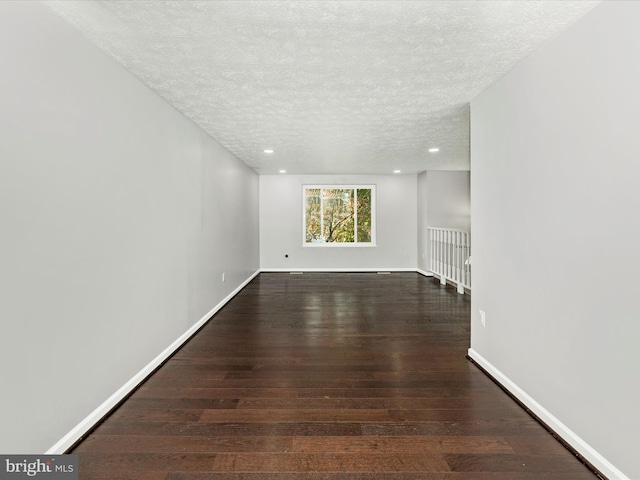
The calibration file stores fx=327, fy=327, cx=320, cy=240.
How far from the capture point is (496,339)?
250cm

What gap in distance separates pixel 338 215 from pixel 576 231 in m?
6.10

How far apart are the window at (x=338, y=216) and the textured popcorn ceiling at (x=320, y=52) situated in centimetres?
402

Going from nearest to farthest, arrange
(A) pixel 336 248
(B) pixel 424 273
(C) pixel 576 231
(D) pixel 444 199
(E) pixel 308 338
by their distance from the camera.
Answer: (C) pixel 576 231 < (E) pixel 308 338 < (D) pixel 444 199 < (B) pixel 424 273 < (A) pixel 336 248

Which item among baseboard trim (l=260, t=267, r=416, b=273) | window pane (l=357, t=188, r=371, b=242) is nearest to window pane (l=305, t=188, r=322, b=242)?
baseboard trim (l=260, t=267, r=416, b=273)

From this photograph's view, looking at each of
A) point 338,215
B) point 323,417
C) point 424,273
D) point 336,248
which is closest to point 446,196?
point 424,273

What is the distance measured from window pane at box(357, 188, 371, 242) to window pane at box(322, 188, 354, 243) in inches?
7.3

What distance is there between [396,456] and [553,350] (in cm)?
108

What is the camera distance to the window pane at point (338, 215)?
7684mm

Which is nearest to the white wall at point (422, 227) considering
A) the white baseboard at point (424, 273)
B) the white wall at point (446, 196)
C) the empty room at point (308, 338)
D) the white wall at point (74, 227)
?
the white baseboard at point (424, 273)

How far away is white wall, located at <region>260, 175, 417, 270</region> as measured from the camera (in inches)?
296

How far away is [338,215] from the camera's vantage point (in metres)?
7.71

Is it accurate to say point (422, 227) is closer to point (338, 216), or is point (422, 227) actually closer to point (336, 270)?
point (338, 216)

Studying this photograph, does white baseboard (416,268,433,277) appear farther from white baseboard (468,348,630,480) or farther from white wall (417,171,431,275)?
white baseboard (468,348,630,480)

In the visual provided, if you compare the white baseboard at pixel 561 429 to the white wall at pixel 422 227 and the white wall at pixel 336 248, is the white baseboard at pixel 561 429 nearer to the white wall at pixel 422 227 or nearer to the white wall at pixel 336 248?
the white wall at pixel 422 227
